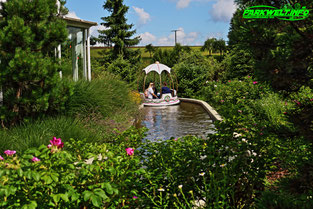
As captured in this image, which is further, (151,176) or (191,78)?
(191,78)

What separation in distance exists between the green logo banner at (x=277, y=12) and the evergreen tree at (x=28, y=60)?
4.94 m

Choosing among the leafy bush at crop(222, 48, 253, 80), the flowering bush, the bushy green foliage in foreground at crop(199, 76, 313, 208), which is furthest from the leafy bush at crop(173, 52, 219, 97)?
the flowering bush

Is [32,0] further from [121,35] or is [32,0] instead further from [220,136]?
[121,35]

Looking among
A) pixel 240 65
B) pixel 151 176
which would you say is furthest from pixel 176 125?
pixel 240 65

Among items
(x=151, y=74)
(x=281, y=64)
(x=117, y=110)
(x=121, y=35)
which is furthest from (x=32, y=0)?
(x=121, y=35)

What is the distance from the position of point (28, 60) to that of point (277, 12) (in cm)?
516

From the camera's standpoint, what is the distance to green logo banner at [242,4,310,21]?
7.35ft

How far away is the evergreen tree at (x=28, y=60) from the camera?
6090 millimetres

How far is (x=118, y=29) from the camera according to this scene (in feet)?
99.9

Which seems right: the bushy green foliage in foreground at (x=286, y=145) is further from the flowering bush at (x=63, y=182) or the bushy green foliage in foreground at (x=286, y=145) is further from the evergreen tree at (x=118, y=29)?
the evergreen tree at (x=118, y=29)

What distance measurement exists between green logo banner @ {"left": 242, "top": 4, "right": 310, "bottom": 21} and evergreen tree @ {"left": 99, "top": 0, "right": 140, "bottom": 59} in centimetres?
2767

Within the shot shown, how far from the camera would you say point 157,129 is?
9281 mm

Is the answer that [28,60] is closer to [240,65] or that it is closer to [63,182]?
[63,182]

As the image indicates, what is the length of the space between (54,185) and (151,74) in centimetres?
2025
